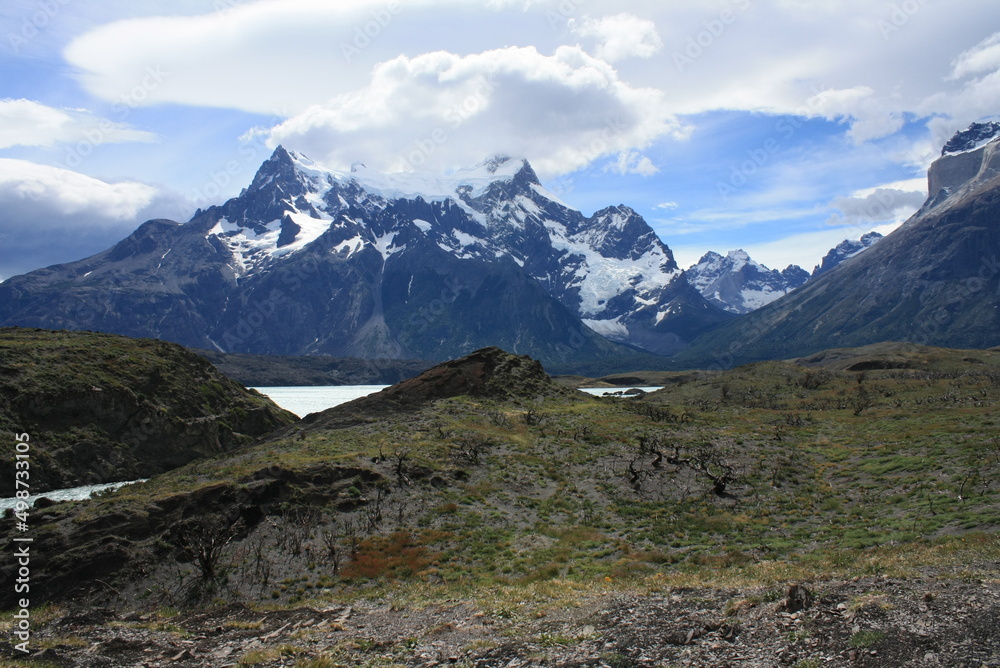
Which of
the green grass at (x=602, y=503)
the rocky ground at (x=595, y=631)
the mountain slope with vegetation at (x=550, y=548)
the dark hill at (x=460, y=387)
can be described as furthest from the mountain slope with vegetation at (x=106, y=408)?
the rocky ground at (x=595, y=631)

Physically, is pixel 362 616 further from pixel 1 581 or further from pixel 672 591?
pixel 1 581

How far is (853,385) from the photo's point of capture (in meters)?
121

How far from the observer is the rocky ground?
16453mm

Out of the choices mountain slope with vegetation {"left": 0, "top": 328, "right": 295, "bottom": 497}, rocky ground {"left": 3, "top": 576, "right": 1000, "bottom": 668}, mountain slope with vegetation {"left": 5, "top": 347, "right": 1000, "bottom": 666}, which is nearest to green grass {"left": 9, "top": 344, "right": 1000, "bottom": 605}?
mountain slope with vegetation {"left": 5, "top": 347, "right": 1000, "bottom": 666}

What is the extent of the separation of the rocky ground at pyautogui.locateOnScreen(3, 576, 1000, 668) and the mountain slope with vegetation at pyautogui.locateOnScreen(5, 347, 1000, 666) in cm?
11

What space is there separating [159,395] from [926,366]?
165679mm

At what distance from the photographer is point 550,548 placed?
3456 cm

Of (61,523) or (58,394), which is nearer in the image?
(61,523)

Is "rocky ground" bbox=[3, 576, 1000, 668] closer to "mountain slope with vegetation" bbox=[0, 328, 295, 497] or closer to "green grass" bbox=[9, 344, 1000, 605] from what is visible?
"green grass" bbox=[9, 344, 1000, 605]

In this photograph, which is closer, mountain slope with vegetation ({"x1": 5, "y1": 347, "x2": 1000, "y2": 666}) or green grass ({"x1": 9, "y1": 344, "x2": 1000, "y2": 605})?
mountain slope with vegetation ({"x1": 5, "y1": 347, "x2": 1000, "y2": 666})

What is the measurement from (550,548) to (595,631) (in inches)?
572

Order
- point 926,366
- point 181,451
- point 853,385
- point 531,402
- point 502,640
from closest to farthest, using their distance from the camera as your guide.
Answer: point 502,640
point 181,451
point 531,402
point 853,385
point 926,366

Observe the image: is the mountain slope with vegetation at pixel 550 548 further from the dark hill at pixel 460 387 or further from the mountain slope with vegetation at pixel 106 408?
the mountain slope with vegetation at pixel 106 408

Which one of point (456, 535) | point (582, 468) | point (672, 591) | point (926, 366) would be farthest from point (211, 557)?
point (926, 366)
